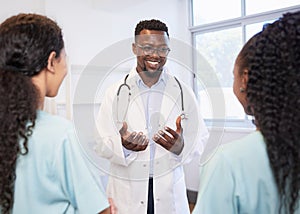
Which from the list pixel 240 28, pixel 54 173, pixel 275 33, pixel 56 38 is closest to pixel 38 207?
pixel 54 173

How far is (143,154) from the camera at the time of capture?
4.83 feet

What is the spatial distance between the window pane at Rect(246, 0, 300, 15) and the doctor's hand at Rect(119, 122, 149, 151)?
2.38 metres

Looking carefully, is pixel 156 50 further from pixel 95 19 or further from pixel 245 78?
pixel 95 19

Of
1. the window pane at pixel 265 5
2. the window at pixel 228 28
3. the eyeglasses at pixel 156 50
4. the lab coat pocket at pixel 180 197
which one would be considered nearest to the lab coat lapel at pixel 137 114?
the eyeglasses at pixel 156 50

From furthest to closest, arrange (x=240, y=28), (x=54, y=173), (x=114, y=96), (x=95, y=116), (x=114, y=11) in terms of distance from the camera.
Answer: (x=240, y=28) → (x=114, y=11) → (x=95, y=116) → (x=114, y=96) → (x=54, y=173)

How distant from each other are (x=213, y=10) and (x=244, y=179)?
3.20m

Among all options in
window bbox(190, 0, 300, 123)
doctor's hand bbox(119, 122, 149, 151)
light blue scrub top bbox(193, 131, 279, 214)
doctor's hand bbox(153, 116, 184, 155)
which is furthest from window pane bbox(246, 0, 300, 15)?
light blue scrub top bbox(193, 131, 279, 214)

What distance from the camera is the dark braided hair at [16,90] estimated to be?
0.79 meters

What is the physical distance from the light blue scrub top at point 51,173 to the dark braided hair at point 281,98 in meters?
0.49

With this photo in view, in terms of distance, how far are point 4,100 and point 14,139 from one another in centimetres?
10

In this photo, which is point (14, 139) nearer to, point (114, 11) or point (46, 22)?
point (46, 22)

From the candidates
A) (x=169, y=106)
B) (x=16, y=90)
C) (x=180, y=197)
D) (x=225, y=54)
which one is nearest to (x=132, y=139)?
(x=169, y=106)

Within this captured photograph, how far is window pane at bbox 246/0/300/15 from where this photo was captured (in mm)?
3014

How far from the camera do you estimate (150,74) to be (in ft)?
5.04
